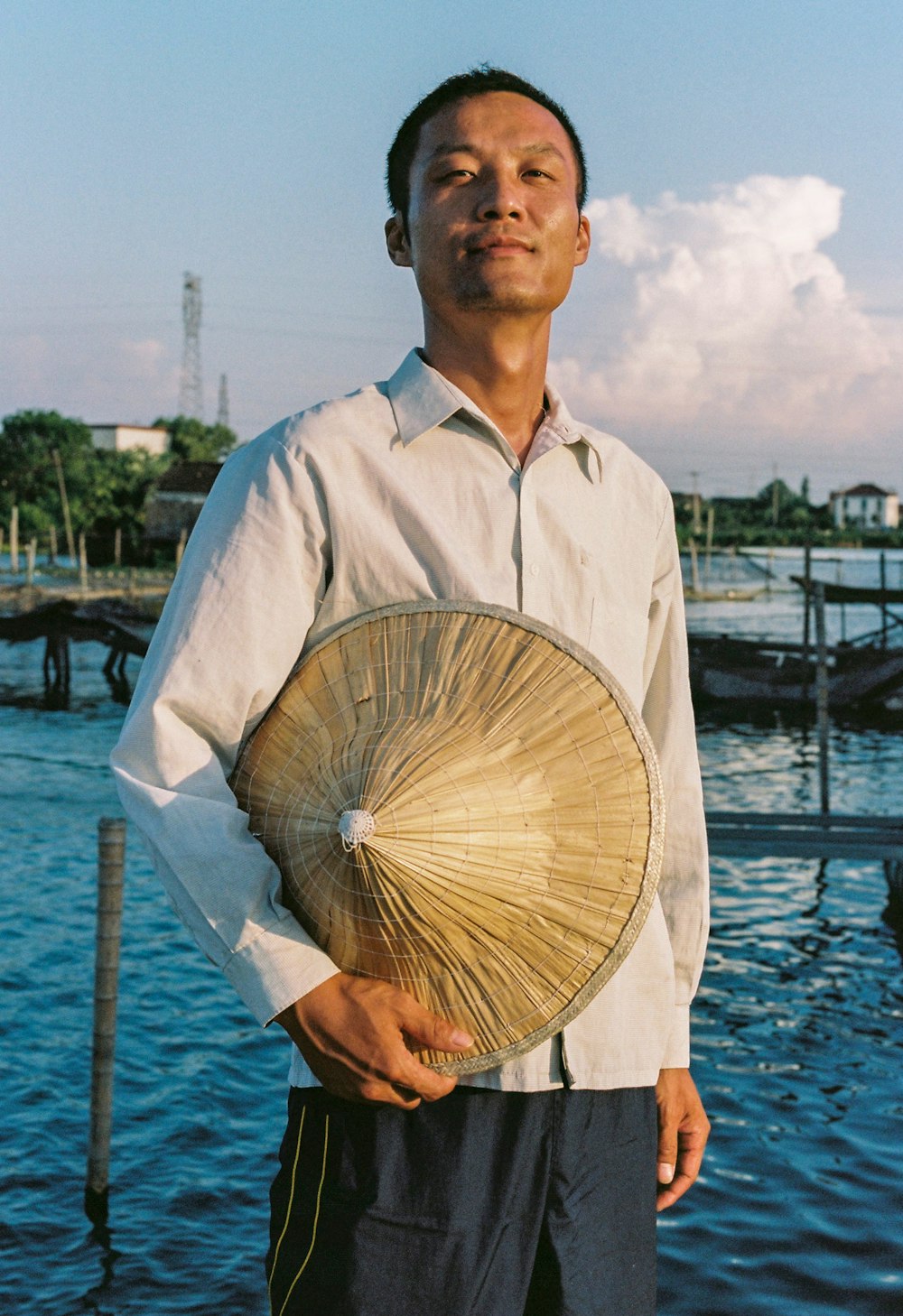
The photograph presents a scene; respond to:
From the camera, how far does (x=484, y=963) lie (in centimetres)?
157

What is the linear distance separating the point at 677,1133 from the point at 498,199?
4.40 feet

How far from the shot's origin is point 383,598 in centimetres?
169

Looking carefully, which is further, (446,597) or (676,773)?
(676,773)

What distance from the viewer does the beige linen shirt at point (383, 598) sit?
1.50 meters

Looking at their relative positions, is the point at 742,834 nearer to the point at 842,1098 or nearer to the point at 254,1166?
the point at 842,1098

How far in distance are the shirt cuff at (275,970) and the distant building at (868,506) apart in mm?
148238

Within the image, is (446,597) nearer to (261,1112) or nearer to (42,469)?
(261,1112)

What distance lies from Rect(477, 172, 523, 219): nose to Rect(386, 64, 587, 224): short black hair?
0.45 feet

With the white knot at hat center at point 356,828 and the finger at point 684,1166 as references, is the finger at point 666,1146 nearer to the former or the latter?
the finger at point 684,1166

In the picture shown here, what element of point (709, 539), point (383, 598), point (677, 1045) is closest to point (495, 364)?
point (383, 598)

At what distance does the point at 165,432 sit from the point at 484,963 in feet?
371

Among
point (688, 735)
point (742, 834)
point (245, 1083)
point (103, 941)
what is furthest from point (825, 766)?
point (688, 735)

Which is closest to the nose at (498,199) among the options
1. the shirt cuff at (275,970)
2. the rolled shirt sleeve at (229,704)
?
the rolled shirt sleeve at (229,704)

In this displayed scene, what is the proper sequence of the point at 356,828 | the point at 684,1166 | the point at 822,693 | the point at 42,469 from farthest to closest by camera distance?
the point at 42,469 → the point at 822,693 → the point at 684,1166 → the point at 356,828
